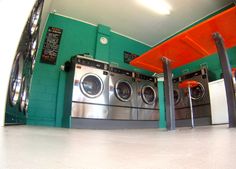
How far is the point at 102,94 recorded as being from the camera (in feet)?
10.4

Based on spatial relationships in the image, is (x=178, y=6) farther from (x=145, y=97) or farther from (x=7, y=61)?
(x=7, y=61)

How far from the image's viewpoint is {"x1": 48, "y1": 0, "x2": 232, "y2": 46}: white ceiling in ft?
12.2

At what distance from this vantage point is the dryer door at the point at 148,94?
3823 mm

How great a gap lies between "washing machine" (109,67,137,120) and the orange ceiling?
3.94 ft

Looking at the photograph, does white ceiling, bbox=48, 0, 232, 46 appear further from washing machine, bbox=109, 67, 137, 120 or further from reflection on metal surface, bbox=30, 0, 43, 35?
reflection on metal surface, bbox=30, 0, 43, 35

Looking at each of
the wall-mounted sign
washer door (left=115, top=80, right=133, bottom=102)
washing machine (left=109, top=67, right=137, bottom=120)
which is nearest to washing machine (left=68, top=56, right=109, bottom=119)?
washing machine (left=109, top=67, right=137, bottom=120)

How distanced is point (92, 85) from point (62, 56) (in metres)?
1.27

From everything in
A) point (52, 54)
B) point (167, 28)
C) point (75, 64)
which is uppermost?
point (167, 28)

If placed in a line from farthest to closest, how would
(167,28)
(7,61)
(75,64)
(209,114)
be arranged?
(167,28), (209,114), (75,64), (7,61)

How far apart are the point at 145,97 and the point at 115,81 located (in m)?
0.93

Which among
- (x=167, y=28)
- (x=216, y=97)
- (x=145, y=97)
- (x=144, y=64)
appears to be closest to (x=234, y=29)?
(x=144, y=64)

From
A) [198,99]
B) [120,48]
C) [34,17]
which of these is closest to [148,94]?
[198,99]

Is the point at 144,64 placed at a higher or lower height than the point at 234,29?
lower

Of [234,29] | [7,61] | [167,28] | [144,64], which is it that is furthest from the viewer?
[167,28]
